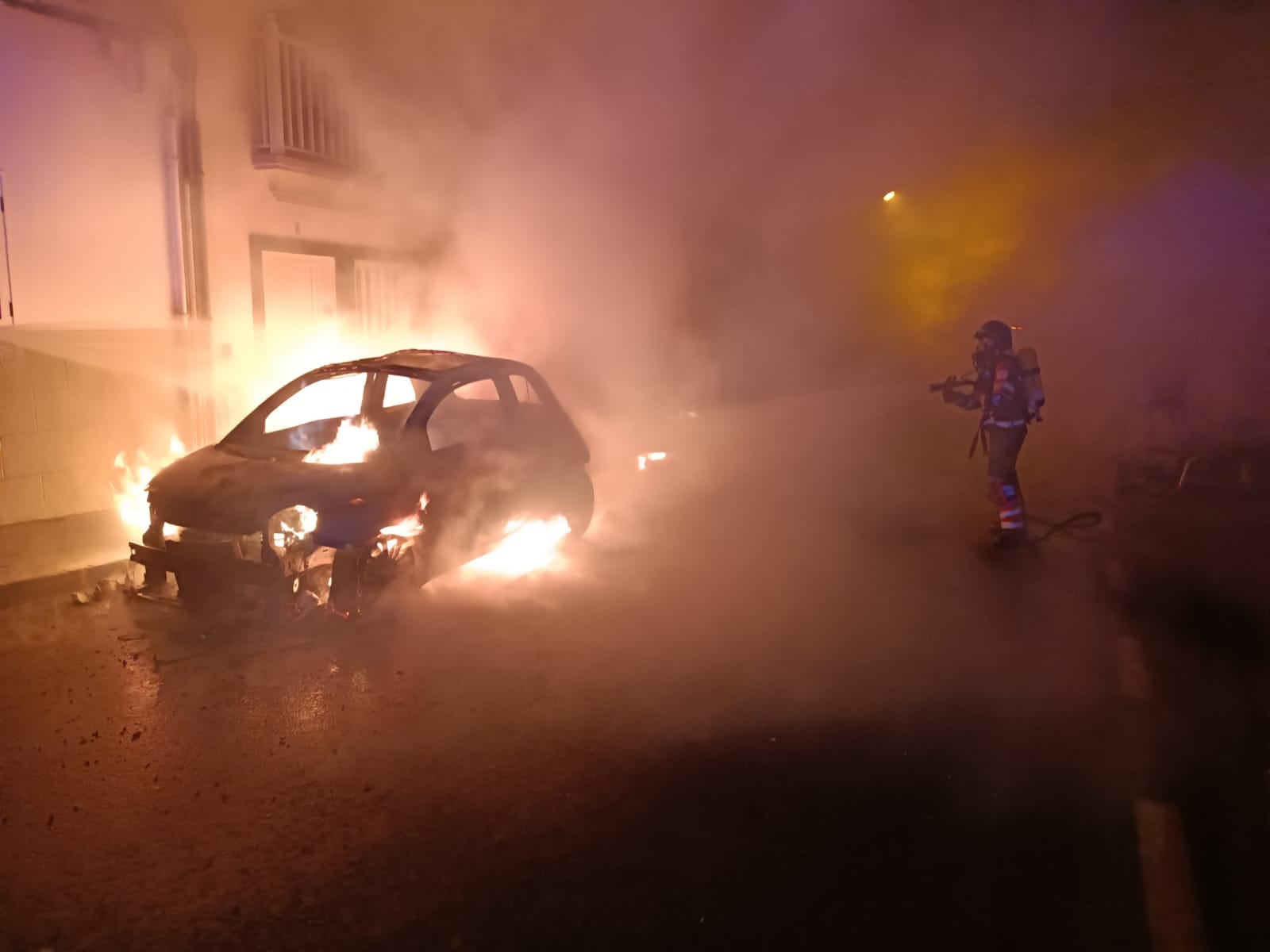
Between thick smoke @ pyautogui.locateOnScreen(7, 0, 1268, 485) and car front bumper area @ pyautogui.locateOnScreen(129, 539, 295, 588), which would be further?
thick smoke @ pyautogui.locateOnScreen(7, 0, 1268, 485)

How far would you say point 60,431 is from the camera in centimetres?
691

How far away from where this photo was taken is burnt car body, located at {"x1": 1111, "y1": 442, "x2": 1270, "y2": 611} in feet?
19.4

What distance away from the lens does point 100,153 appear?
23.4 feet

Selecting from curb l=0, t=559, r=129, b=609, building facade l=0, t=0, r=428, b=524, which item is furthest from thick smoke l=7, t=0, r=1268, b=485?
curb l=0, t=559, r=129, b=609

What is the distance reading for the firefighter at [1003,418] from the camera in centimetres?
662

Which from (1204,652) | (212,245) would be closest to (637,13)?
(212,245)

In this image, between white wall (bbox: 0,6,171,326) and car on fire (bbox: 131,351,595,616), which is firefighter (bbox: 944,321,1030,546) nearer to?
car on fire (bbox: 131,351,595,616)

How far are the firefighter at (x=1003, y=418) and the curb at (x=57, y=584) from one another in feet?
18.9

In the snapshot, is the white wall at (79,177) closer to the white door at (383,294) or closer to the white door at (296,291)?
the white door at (296,291)

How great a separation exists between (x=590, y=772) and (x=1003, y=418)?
4.65 m

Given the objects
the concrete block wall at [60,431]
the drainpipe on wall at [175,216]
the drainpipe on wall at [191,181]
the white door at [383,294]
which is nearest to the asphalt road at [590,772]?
the concrete block wall at [60,431]

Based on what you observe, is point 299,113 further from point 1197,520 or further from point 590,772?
point 1197,520

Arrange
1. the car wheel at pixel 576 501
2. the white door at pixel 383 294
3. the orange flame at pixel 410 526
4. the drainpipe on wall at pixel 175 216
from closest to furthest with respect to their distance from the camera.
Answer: the orange flame at pixel 410 526 < the car wheel at pixel 576 501 < the drainpipe on wall at pixel 175 216 < the white door at pixel 383 294

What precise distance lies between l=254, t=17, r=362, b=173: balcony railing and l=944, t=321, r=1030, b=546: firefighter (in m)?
6.19
